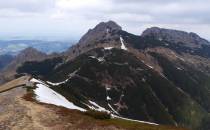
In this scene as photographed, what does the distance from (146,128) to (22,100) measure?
26.6m

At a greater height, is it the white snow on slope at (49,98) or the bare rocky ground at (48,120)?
the bare rocky ground at (48,120)

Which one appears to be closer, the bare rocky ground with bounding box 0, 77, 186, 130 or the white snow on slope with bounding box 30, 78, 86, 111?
the bare rocky ground with bounding box 0, 77, 186, 130

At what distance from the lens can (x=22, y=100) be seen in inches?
2795

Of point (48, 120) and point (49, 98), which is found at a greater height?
point (48, 120)

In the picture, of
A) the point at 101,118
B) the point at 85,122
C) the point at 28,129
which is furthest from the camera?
the point at 101,118

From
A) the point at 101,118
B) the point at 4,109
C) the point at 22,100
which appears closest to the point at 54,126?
the point at 101,118

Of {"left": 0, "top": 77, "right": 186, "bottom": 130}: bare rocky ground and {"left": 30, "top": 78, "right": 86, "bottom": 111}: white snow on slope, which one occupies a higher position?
{"left": 0, "top": 77, "right": 186, "bottom": 130}: bare rocky ground

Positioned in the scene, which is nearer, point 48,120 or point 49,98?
point 48,120

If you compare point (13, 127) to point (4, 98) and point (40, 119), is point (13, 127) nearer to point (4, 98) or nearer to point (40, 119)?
point (40, 119)

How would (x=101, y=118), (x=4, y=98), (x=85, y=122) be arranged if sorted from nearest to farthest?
1. (x=85, y=122)
2. (x=101, y=118)
3. (x=4, y=98)

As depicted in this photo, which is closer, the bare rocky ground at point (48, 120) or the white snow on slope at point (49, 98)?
the bare rocky ground at point (48, 120)

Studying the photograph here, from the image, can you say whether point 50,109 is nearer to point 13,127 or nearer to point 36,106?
point 36,106

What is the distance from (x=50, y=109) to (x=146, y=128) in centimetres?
1753

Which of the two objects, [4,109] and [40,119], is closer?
[40,119]
